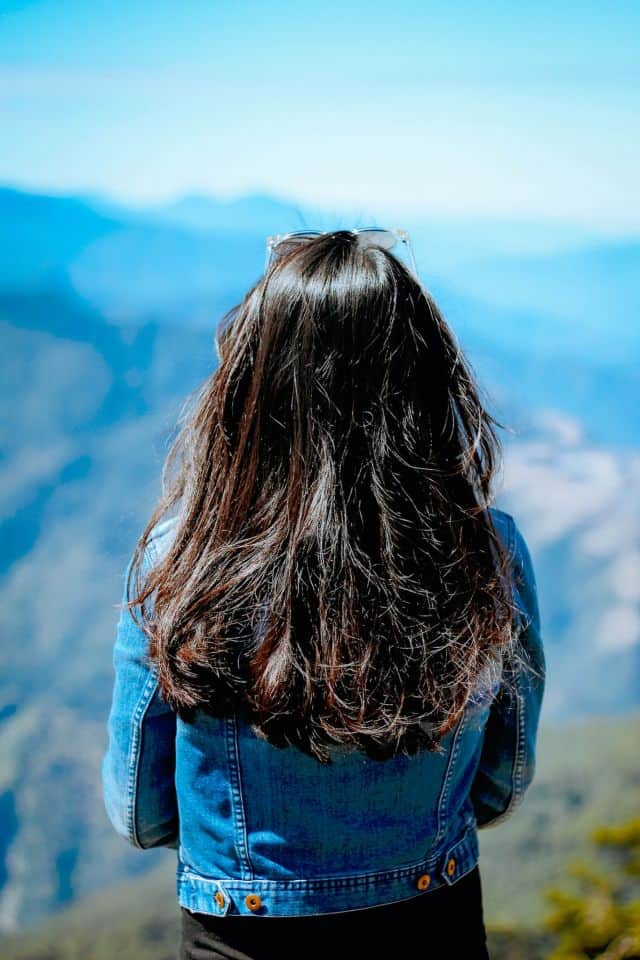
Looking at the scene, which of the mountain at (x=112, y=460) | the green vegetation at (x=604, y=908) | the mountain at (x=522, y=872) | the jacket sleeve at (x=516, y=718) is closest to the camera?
the jacket sleeve at (x=516, y=718)

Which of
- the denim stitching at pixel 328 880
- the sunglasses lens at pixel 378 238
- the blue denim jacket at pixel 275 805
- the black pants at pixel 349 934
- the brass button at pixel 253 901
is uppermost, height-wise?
the sunglasses lens at pixel 378 238

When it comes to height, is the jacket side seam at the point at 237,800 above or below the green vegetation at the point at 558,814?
below

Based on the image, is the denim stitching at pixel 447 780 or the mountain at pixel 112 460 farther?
the mountain at pixel 112 460

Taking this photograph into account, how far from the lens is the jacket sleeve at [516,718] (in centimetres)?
92

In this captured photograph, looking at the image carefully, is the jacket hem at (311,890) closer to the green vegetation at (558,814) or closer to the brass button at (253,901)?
the brass button at (253,901)

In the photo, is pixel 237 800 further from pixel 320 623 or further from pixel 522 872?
pixel 522 872

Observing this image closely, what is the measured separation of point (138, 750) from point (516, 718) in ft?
1.44

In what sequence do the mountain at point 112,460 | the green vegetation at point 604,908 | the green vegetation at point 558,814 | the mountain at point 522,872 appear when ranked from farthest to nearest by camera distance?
the mountain at point 112,460 → the green vegetation at point 558,814 → the mountain at point 522,872 → the green vegetation at point 604,908

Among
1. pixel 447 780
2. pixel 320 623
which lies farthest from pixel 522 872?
pixel 320 623

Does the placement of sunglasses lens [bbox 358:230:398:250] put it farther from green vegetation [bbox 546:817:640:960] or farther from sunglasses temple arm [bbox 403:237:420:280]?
green vegetation [bbox 546:817:640:960]

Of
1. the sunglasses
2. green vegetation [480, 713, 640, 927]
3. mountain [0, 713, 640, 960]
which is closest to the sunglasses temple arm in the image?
the sunglasses

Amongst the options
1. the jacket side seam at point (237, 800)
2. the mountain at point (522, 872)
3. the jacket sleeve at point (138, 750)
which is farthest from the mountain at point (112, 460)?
the jacket side seam at point (237, 800)

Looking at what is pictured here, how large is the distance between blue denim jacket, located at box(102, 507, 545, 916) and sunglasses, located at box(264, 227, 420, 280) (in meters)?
0.30

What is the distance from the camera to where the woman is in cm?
77
